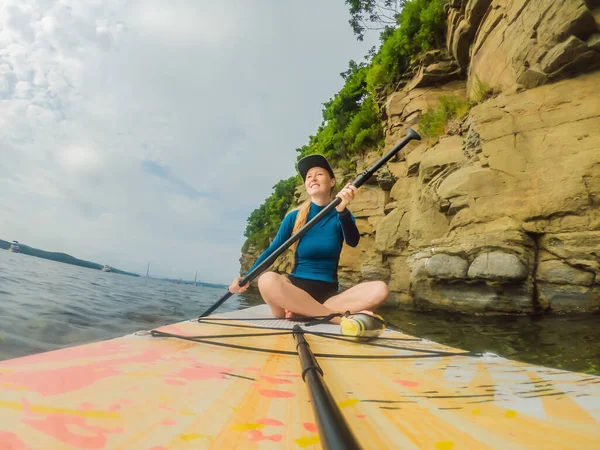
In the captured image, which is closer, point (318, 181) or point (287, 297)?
point (287, 297)

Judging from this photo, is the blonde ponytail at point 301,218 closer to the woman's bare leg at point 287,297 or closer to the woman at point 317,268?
the woman at point 317,268

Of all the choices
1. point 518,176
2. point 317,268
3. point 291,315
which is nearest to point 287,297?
point 291,315

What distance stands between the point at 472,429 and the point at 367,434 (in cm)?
18

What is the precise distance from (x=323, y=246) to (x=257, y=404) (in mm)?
1843

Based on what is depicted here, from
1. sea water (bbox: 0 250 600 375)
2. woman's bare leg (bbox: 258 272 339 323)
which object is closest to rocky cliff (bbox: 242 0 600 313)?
sea water (bbox: 0 250 600 375)

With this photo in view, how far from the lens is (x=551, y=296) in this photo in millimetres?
4301

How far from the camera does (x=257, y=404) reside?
1.82 feet

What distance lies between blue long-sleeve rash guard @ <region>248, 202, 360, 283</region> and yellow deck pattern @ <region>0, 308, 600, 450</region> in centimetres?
142

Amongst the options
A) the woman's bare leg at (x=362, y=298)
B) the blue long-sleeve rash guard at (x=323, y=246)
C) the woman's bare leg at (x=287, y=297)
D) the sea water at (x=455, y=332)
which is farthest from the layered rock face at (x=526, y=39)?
the woman's bare leg at (x=287, y=297)

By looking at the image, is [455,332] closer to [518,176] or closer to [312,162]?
[312,162]

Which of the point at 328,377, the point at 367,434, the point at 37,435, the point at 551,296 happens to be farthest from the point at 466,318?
the point at 37,435

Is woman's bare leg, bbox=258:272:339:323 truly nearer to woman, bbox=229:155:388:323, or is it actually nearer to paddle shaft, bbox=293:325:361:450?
woman, bbox=229:155:388:323

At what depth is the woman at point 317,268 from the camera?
2.07 meters

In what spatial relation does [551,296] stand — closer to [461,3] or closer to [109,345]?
[109,345]
